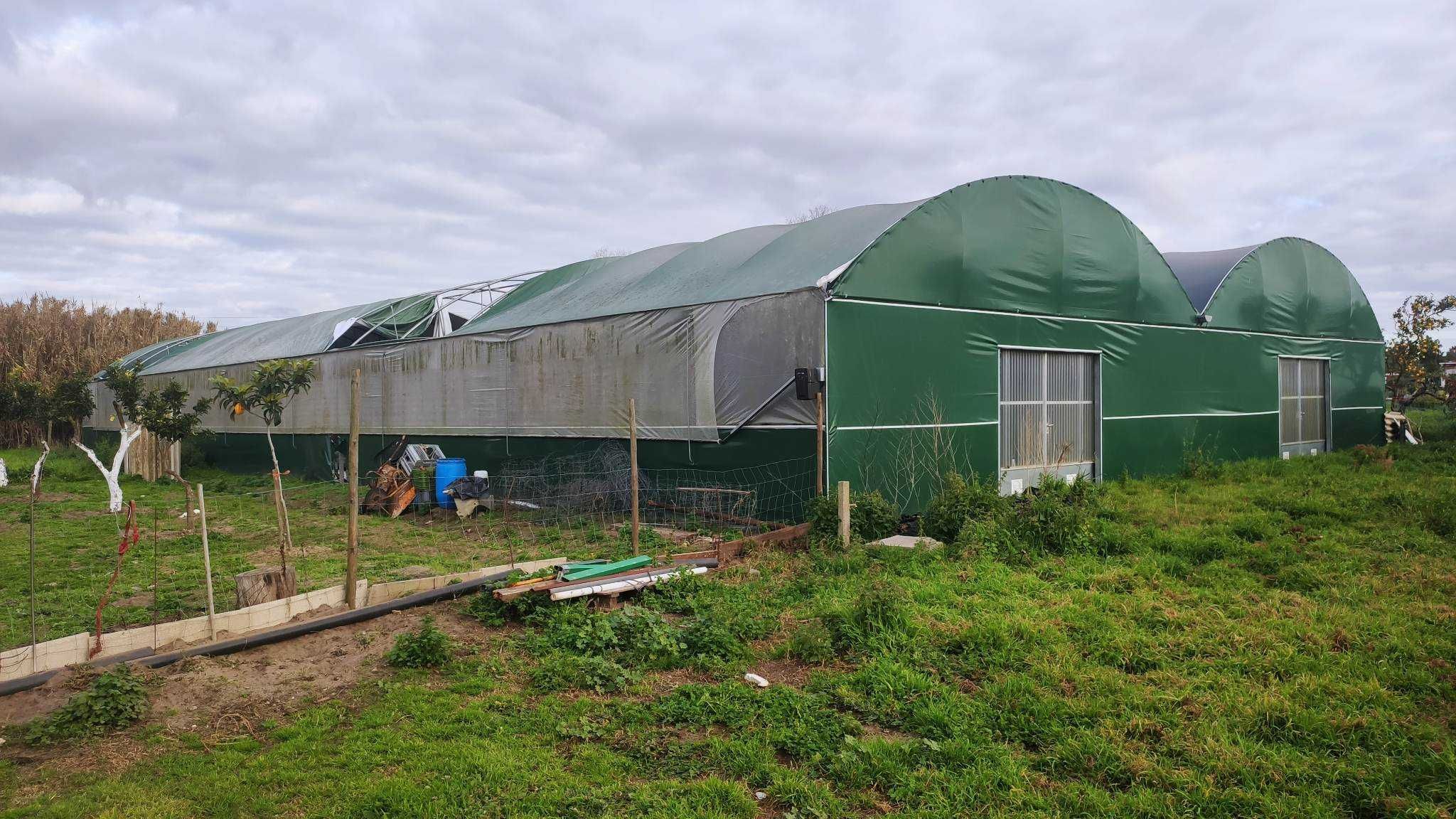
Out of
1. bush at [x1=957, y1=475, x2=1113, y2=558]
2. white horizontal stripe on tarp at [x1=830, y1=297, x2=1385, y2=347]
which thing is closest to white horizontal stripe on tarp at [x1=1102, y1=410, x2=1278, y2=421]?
white horizontal stripe on tarp at [x1=830, y1=297, x2=1385, y2=347]

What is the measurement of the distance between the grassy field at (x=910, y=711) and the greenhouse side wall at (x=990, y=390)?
3.45 meters

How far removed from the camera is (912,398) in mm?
11086

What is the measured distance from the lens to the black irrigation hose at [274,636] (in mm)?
5016

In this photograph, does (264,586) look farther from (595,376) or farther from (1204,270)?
(1204,270)

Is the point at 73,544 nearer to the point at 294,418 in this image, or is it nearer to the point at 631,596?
the point at 631,596

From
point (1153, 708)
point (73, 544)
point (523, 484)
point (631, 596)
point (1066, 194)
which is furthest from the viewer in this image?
point (523, 484)

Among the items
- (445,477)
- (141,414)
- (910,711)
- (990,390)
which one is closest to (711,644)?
(910,711)

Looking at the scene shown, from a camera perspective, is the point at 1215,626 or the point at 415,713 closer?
the point at 415,713

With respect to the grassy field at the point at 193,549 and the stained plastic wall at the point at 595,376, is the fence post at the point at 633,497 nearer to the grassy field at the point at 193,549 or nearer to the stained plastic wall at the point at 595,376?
the grassy field at the point at 193,549

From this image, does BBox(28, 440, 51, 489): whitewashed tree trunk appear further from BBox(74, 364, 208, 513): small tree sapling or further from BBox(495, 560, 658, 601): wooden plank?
BBox(495, 560, 658, 601): wooden plank

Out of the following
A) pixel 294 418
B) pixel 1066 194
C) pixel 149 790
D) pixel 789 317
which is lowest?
pixel 149 790

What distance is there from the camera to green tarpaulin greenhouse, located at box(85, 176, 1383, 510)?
10742 millimetres

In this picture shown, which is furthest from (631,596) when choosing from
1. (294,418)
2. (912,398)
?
(294,418)

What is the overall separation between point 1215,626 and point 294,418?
19412mm
